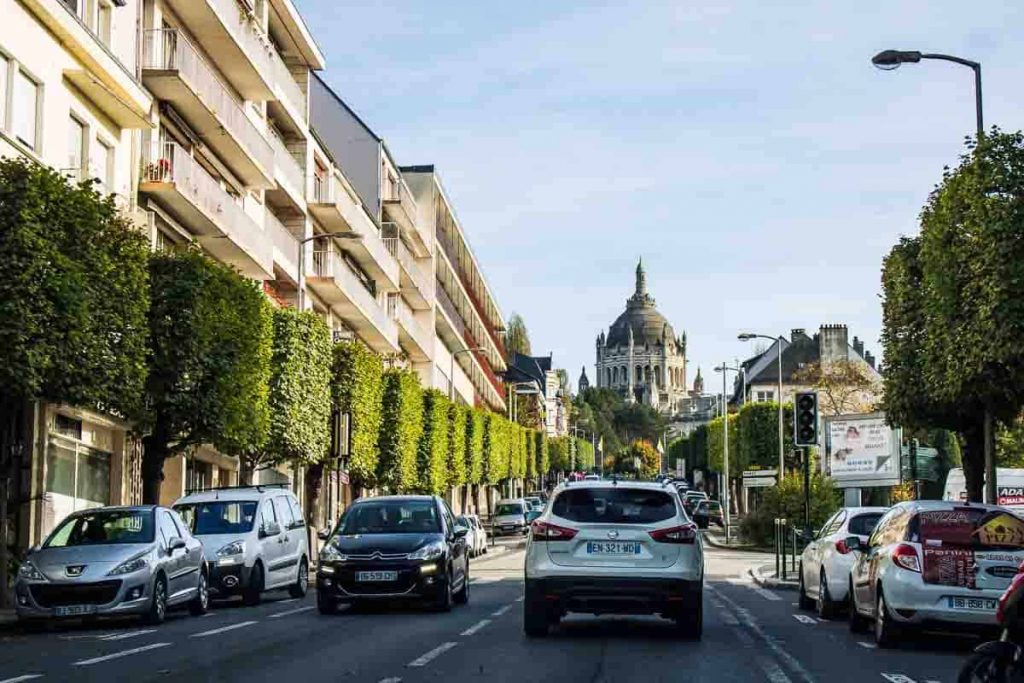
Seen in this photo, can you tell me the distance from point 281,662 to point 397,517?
28.5 feet

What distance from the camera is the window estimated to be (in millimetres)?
29578

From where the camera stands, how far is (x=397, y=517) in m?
23.5

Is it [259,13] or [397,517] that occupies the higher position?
[259,13]

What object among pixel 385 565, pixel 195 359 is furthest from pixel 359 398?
pixel 385 565

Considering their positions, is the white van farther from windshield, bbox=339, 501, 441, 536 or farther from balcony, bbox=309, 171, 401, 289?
windshield, bbox=339, 501, 441, 536

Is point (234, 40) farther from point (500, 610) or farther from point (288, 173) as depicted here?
point (500, 610)

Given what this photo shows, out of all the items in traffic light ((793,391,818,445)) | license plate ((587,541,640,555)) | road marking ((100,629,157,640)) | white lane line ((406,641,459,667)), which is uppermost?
traffic light ((793,391,818,445))

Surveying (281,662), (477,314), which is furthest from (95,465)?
(477,314)

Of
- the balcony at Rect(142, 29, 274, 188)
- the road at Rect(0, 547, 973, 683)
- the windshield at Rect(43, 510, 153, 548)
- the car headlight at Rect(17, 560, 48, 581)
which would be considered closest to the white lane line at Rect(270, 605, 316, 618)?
the road at Rect(0, 547, 973, 683)

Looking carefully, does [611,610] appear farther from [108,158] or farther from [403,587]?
[108,158]

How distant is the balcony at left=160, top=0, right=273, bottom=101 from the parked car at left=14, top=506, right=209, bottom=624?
70.5 feet

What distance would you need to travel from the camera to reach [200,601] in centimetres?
2369

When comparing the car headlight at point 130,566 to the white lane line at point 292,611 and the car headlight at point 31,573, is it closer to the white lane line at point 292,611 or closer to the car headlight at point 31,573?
the car headlight at point 31,573

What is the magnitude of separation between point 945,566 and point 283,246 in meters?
38.0
